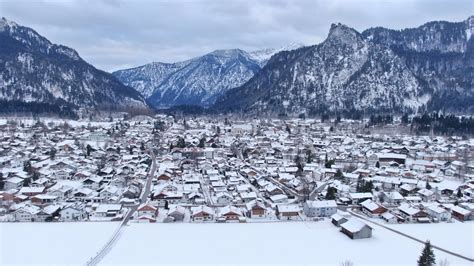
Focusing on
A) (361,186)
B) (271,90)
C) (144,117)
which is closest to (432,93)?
(271,90)

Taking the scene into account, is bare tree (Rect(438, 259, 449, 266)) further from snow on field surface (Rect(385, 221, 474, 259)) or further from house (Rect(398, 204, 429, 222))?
house (Rect(398, 204, 429, 222))

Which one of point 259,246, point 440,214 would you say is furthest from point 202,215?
point 440,214

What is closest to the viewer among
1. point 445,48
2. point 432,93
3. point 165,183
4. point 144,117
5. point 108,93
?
point 165,183

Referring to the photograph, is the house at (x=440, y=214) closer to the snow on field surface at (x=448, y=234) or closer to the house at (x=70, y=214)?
the snow on field surface at (x=448, y=234)

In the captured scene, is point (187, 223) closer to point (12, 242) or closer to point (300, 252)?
point (300, 252)

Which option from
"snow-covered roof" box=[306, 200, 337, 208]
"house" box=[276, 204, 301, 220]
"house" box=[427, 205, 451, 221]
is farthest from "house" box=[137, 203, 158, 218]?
"house" box=[427, 205, 451, 221]
